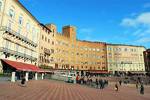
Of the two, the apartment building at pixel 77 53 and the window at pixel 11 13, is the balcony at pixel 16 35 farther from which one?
the apartment building at pixel 77 53

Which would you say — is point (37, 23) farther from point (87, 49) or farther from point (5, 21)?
point (87, 49)

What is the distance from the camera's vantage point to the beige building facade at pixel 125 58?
3765 inches

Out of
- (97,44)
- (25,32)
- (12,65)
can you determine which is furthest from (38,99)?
(97,44)

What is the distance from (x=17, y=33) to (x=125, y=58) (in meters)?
68.4

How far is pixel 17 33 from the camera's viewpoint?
4259 centimetres

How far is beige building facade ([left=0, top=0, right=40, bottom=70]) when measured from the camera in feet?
122

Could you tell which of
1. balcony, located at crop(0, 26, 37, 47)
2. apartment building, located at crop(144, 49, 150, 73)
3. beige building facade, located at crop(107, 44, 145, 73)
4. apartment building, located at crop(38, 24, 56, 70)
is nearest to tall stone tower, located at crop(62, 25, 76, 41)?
apartment building, located at crop(38, 24, 56, 70)

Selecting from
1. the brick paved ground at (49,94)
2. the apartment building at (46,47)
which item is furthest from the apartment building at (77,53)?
the brick paved ground at (49,94)

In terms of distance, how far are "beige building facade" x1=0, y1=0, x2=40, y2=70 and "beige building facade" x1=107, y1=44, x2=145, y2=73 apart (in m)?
48.5

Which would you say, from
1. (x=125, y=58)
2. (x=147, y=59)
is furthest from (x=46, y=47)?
(x=147, y=59)

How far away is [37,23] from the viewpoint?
57.8 metres

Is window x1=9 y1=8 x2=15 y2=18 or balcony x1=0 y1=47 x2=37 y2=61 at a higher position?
window x1=9 y1=8 x2=15 y2=18

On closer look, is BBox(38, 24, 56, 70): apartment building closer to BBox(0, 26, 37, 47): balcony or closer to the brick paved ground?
BBox(0, 26, 37, 47): balcony

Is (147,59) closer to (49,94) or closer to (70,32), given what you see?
(70,32)
